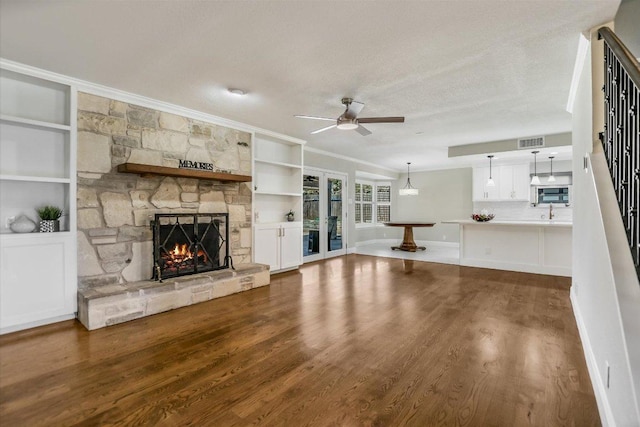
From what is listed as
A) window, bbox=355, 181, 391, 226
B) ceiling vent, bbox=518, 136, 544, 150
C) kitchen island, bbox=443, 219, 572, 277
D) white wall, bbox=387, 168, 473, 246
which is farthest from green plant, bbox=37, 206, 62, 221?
white wall, bbox=387, 168, 473, 246

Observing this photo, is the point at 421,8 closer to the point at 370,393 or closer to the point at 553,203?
the point at 370,393

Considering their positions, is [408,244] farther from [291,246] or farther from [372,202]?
[291,246]

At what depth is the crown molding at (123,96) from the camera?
301cm

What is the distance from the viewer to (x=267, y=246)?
17.8 ft

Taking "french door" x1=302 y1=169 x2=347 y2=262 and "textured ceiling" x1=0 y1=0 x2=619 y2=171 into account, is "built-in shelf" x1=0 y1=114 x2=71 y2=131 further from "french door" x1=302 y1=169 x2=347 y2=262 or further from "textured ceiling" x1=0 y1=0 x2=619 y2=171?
"french door" x1=302 y1=169 x2=347 y2=262

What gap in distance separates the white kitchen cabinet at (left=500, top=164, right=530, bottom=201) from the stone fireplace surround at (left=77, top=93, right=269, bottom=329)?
678 cm

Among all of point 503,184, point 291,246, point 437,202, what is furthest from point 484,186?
point 291,246

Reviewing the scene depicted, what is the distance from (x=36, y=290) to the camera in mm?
3062

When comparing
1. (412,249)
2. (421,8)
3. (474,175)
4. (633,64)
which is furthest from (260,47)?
(474,175)

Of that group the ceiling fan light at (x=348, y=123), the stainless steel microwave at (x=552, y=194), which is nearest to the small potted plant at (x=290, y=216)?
the ceiling fan light at (x=348, y=123)

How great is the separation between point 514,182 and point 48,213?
30.1ft

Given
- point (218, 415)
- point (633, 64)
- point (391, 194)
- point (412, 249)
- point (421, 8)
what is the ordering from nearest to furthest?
point (633, 64)
point (218, 415)
point (421, 8)
point (412, 249)
point (391, 194)

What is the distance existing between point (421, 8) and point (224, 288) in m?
3.72

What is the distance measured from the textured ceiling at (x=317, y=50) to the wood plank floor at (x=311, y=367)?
2.54m
